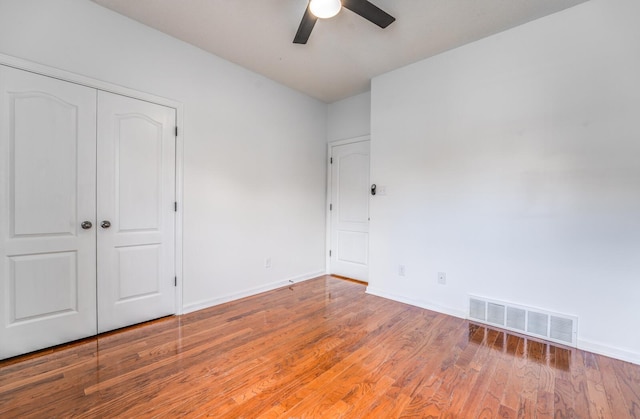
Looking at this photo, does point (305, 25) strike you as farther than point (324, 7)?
Yes

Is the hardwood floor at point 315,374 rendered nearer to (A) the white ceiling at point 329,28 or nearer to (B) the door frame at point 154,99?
(B) the door frame at point 154,99

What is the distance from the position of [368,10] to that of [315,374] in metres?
2.60

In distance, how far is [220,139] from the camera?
3074 mm

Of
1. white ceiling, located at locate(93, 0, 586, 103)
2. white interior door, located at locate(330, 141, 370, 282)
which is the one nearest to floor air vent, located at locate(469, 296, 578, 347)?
white interior door, located at locate(330, 141, 370, 282)

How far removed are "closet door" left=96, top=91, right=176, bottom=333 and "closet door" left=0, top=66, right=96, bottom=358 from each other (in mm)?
83

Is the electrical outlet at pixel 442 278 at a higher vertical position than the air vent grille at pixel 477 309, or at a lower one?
higher

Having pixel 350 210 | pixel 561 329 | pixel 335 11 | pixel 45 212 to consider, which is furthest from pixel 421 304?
pixel 45 212

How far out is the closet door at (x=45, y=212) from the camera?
1.94 meters

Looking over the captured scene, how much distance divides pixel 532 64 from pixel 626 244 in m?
1.64

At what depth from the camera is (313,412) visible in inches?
59.1

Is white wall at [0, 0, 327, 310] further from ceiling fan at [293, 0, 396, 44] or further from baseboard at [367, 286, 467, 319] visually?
ceiling fan at [293, 0, 396, 44]

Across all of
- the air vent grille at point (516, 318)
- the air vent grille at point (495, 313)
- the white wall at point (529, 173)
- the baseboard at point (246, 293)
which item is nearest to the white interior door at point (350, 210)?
the baseboard at point (246, 293)

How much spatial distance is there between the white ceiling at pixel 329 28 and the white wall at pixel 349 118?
2.29ft

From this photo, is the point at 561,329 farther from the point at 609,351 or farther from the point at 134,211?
the point at 134,211
